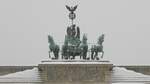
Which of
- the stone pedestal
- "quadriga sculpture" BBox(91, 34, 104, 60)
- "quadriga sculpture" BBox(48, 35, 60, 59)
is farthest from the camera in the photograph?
"quadriga sculpture" BBox(91, 34, 104, 60)

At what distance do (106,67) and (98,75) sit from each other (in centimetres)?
42

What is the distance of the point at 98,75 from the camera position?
75.2ft

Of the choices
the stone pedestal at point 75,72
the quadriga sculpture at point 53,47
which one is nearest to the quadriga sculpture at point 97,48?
the quadriga sculpture at point 53,47

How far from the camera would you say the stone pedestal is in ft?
74.7

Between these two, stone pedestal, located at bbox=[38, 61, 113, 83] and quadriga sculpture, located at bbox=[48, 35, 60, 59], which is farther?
quadriga sculpture, located at bbox=[48, 35, 60, 59]

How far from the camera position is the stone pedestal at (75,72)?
2278 cm

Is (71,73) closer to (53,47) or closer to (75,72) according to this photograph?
(75,72)

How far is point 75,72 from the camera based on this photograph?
74.8ft

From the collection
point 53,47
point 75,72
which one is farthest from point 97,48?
point 75,72

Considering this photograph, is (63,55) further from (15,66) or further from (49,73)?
(15,66)

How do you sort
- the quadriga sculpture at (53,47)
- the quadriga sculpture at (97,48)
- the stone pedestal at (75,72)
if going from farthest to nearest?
the quadriga sculpture at (97,48) < the quadriga sculpture at (53,47) < the stone pedestal at (75,72)

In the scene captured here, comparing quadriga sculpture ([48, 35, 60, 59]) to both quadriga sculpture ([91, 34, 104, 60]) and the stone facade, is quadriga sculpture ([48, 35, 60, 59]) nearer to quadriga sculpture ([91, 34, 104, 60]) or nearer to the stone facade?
quadriga sculpture ([91, 34, 104, 60])

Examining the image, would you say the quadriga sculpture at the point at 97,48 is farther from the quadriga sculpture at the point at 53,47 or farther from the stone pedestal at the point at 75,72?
the stone pedestal at the point at 75,72

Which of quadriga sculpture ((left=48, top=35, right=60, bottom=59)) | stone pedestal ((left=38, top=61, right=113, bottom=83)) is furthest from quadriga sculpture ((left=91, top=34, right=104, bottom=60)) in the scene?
stone pedestal ((left=38, top=61, right=113, bottom=83))
